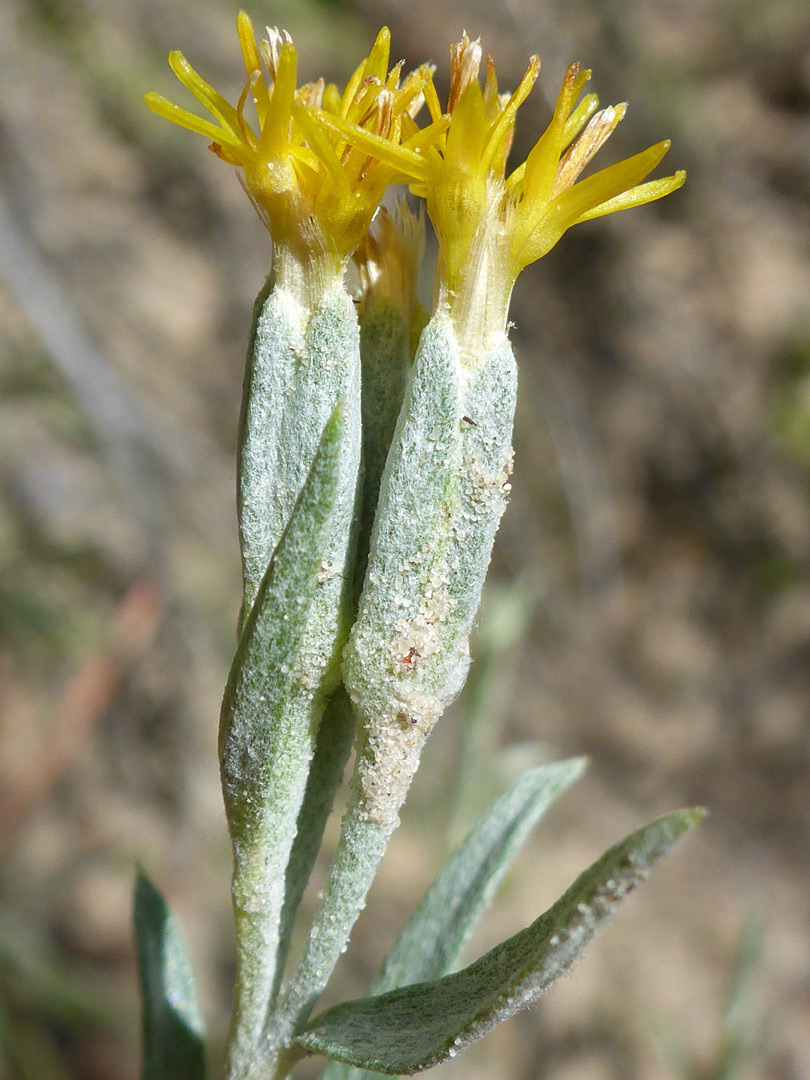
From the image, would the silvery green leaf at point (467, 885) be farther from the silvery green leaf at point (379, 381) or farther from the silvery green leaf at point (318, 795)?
the silvery green leaf at point (379, 381)

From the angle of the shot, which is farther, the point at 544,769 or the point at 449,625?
the point at 544,769

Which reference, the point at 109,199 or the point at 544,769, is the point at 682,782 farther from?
the point at 109,199

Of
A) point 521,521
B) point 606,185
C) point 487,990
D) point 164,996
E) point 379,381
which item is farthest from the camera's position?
point 521,521

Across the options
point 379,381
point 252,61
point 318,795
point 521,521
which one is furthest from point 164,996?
point 521,521

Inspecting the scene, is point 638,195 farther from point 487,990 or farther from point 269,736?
point 487,990

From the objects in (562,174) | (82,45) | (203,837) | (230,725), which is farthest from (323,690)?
(82,45)

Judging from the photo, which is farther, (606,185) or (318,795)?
(318,795)

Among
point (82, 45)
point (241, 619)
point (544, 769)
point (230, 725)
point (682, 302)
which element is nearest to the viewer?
point (230, 725)
